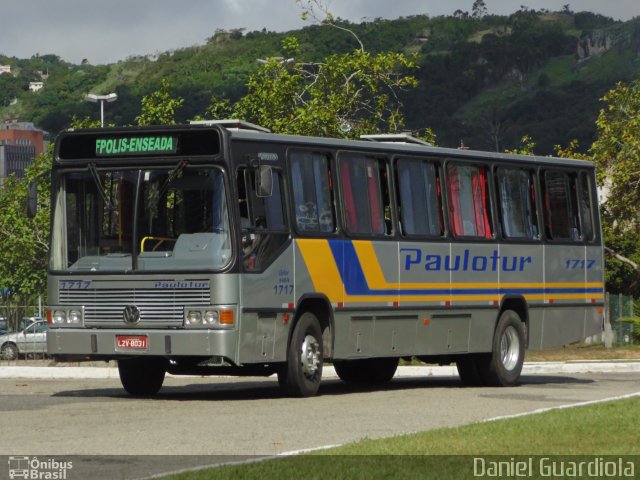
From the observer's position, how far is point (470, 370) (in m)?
23.2

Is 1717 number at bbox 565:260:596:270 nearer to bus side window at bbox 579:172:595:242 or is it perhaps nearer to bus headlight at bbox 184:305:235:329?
bus side window at bbox 579:172:595:242

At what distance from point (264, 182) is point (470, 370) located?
19.4 ft

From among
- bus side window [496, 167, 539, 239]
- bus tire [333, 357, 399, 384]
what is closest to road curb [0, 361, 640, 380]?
bus tire [333, 357, 399, 384]

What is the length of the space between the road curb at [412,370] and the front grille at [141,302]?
23.3 feet

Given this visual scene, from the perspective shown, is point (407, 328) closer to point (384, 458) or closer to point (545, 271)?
point (545, 271)

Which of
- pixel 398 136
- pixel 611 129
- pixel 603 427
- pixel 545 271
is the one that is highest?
pixel 611 129

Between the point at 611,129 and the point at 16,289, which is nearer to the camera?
the point at 611,129

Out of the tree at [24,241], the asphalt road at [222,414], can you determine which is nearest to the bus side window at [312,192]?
the asphalt road at [222,414]

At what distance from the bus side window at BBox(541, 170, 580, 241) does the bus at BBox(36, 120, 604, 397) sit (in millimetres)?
972

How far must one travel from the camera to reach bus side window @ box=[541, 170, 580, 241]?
79.4 feet

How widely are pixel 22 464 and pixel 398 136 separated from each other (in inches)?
455

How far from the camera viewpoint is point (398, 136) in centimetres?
2244

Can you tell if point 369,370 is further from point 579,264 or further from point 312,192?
point 312,192

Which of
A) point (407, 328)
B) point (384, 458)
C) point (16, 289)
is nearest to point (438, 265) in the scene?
point (407, 328)
